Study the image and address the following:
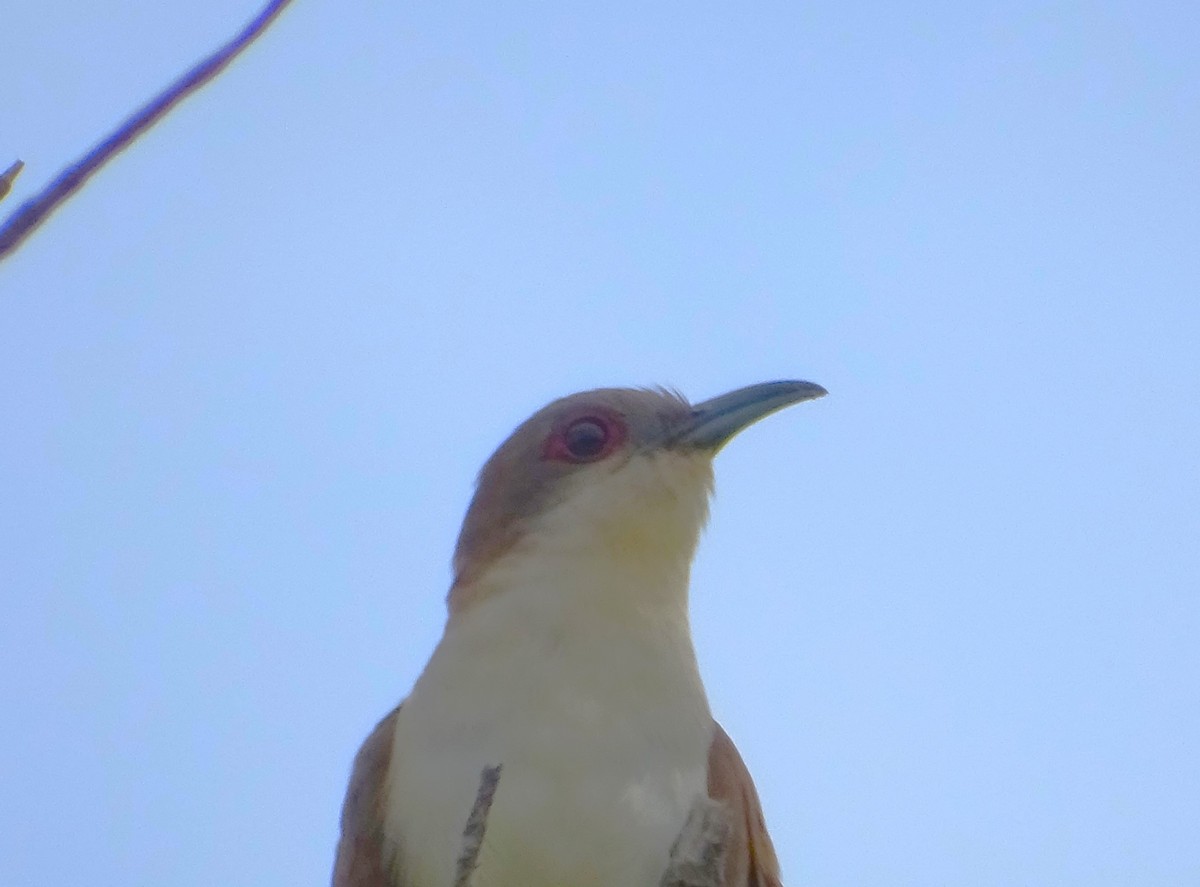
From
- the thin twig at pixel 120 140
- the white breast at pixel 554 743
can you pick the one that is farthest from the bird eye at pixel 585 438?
the thin twig at pixel 120 140

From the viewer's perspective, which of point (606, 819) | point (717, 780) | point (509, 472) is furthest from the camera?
point (509, 472)

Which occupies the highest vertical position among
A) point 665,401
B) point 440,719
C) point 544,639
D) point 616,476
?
point 665,401

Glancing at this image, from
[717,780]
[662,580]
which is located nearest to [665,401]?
[662,580]

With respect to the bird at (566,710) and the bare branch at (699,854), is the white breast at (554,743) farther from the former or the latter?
the bare branch at (699,854)

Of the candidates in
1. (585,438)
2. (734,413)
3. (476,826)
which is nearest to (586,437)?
(585,438)

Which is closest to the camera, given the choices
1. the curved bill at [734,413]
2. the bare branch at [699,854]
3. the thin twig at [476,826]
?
the thin twig at [476,826]

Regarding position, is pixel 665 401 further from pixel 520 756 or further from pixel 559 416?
pixel 520 756

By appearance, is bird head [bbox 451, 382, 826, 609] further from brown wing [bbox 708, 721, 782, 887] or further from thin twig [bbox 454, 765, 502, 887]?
thin twig [bbox 454, 765, 502, 887]
